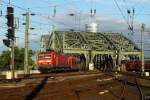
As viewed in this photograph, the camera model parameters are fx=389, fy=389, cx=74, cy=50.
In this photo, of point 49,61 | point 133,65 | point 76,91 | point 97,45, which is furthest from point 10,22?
point 97,45

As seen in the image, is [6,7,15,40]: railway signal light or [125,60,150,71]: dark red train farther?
[125,60,150,71]: dark red train

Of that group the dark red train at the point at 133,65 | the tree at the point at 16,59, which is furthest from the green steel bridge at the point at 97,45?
the dark red train at the point at 133,65

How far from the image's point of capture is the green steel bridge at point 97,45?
5143 inches

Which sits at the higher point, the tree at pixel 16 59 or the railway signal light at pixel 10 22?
the railway signal light at pixel 10 22

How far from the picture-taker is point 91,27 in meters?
146

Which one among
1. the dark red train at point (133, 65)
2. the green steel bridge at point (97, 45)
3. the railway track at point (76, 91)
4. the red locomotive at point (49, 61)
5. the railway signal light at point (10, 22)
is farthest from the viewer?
the green steel bridge at point (97, 45)

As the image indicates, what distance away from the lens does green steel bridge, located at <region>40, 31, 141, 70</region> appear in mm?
130625

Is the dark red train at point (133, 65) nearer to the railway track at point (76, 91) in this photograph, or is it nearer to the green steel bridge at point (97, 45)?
the green steel bridge at point (97, 45)

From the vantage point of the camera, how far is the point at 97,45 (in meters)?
140

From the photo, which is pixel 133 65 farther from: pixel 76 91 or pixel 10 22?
pixel 76 91

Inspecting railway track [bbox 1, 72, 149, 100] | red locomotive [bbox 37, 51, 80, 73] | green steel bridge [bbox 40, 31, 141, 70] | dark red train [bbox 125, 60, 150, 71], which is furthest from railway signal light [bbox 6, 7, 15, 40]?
green steel bridge [bbox 40, 31, 141, 70]

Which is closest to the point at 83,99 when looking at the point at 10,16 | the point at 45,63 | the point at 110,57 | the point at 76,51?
the point at 10,16

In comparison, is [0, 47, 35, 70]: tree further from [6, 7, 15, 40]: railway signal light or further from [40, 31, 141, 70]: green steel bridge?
[6, 7, 15, 40]: railway signal light

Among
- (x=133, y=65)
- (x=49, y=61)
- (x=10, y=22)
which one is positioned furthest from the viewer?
(x=133, y=65)
